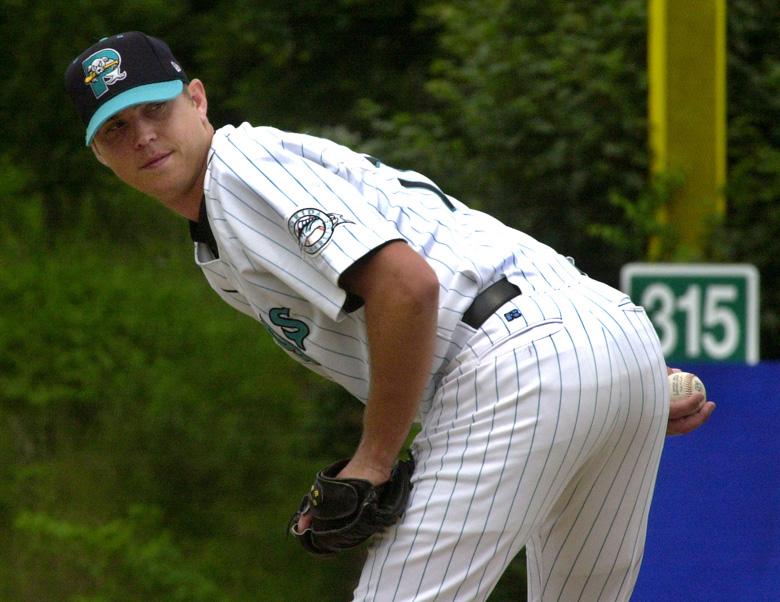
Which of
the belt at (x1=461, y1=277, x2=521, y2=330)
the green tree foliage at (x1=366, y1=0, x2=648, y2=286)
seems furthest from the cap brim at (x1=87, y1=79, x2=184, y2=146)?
the green tree foliage at (x1=366, y1=0, x2=648, y2=286)

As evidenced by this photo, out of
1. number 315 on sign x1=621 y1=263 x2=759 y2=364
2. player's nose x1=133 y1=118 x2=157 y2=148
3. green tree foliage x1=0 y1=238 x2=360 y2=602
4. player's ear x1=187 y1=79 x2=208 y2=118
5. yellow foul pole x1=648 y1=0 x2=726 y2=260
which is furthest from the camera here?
green tree foliage x1=0 y1=238 x2=360 y2=602

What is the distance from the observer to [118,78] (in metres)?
2.23

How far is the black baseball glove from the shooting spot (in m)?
2.13

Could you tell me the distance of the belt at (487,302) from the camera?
7.15 ft

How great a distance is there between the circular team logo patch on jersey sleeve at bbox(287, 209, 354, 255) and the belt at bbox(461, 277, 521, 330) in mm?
313

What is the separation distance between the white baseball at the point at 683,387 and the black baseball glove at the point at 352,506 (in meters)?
0.64

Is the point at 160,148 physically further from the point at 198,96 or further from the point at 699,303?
the point at 699,303

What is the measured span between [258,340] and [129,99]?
3490 millimetres

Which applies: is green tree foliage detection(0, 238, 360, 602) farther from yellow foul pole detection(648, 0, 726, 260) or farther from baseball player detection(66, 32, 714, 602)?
baseball player detection(66, 32, 714, 602)

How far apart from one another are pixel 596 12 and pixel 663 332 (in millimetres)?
2066

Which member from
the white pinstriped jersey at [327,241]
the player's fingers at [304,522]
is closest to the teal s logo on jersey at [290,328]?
the white pinstriped jersey at [327,241]

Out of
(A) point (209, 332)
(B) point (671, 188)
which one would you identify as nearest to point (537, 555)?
(B) point (671, 188)

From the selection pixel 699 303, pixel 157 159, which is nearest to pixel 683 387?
pixel 699 303

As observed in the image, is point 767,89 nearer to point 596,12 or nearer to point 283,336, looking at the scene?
point 596,12
